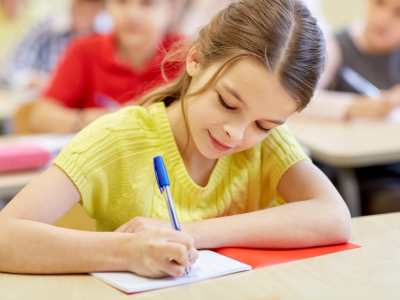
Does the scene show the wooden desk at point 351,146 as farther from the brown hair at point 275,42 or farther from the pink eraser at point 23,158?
the pink eraser at point 23,158

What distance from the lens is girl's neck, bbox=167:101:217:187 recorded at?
3.19ft

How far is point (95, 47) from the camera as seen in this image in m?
2.11

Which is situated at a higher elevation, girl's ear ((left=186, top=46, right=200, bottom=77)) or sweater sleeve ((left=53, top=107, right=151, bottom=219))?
girl's ear ((left=186, top=46, right=200, bottom=77))

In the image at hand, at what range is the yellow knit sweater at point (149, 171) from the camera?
85 centimetres

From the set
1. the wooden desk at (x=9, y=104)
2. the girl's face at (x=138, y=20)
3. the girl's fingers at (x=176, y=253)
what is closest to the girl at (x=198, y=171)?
the girl's fingers at (x=176, y=253)

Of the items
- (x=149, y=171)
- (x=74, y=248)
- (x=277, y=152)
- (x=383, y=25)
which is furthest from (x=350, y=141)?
(x=74, y=248)

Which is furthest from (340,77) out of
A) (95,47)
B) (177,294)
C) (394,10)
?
(177,294)

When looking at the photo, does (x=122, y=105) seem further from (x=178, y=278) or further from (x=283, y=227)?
(x=178, y=278)

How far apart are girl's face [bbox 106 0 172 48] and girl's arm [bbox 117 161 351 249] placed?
137 centimetres

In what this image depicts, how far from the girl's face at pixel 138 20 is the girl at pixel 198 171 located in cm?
111

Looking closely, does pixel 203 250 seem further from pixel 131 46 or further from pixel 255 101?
pixel 131 46

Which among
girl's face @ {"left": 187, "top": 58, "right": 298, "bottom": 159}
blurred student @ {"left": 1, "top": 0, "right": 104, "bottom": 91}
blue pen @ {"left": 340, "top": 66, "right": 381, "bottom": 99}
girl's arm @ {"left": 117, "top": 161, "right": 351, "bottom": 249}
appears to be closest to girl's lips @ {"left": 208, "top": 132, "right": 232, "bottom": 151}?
girl's face @ {"left": 187, "top": 58, "right": 298, "bottom": 159}

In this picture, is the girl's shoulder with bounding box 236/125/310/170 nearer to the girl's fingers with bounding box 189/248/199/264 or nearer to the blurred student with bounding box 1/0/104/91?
the girl's fingers with bounding box 189/248/199/264

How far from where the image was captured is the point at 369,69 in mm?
2299
